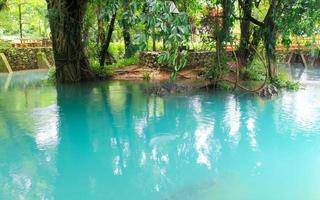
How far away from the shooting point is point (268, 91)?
9.59 m

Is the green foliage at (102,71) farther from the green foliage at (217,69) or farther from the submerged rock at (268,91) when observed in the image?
the submerged rock at (268,91)

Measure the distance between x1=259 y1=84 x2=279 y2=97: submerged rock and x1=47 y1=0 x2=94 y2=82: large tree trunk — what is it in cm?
576

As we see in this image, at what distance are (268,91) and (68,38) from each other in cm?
609

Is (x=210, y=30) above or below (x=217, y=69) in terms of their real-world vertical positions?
above

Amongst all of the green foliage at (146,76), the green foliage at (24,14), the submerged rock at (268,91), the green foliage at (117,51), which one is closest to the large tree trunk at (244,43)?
the submerged rock at (268,91)

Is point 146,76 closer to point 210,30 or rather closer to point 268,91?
→ point 210,30

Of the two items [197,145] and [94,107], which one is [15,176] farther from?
[94,107]

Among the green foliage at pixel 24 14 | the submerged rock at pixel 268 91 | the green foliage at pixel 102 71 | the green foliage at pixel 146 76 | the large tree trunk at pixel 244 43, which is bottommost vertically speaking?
the submerged rock at pixel 268 91

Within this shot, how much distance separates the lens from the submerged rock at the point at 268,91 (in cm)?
952

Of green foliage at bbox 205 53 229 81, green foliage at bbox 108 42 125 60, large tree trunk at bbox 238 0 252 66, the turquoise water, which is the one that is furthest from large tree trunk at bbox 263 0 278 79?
green foliage at bbox 108 42 125 60

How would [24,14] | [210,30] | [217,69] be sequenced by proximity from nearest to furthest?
1. [217,69]
2. [210,30]
3. [24,14]

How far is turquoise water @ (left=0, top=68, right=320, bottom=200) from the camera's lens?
166 inches

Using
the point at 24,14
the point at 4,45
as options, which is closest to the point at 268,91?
the point at 4,45

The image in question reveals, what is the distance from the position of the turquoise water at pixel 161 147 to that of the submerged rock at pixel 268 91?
28 cm
